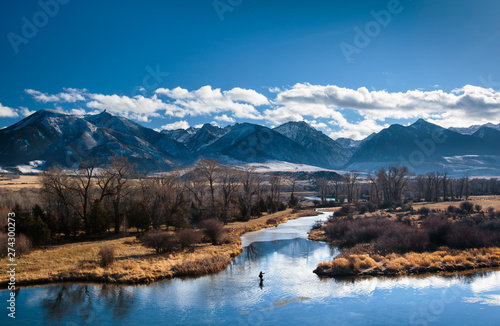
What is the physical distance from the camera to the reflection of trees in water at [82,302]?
22.0 m

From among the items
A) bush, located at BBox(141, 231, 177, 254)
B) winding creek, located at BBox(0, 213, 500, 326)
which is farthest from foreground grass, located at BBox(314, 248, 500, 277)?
bush, located at BBox(141, 231, 177, 254)

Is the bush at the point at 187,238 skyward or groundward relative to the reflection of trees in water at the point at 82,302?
skyward

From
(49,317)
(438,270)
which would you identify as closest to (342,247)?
(438,270)

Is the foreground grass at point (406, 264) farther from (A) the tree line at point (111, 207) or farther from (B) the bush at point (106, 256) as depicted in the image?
(A) the tree line at point (111, 207)

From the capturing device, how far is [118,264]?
107 ft

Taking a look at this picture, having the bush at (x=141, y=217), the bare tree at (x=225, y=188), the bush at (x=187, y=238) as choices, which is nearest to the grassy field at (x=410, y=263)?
the bush at (x=187, y=238)

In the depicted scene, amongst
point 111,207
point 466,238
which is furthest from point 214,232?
point 466,238

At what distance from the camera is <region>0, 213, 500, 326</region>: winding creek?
21219 mm

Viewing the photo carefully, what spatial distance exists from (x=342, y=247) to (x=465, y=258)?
1501 centimetres

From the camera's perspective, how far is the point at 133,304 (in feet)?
78.4

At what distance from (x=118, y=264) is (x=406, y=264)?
27.7m

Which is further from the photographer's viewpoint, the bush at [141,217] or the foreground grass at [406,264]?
the bush at [141,217]

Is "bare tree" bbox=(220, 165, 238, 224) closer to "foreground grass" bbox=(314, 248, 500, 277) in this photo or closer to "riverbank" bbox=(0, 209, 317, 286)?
"riverbank" bbox=(0, 209, 317, 286)

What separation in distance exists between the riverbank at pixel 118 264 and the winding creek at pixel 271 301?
147cm
